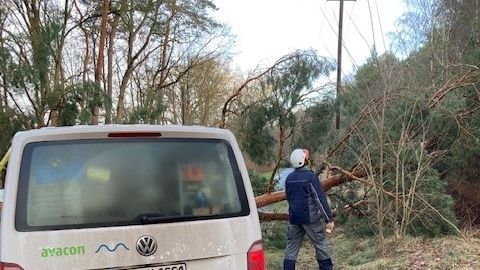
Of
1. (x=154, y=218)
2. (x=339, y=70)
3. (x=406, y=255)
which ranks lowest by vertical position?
(x=406, y=255)

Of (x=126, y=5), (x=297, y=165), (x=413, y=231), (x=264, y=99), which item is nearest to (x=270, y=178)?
(x=264, y=99)

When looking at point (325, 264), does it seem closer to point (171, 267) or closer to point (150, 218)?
point (171, 267)

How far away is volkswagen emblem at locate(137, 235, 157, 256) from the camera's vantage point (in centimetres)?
308

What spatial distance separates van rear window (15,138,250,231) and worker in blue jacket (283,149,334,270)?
2.94 m

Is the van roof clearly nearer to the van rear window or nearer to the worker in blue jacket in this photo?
the van rear window

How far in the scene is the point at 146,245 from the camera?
3096mm

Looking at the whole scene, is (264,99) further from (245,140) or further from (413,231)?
(413,231)

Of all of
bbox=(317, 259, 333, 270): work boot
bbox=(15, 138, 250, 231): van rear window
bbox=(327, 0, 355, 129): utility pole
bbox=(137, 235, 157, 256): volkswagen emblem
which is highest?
bbox=(327, 0, 355, 129): utility pole

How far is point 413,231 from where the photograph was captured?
315 inches

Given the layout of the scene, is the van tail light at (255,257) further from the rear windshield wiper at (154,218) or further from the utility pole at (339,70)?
the utility pole at (339,70)

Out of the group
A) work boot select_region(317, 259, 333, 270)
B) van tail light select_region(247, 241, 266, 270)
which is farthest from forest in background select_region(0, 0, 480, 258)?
van tail light select_region(247, 241, 266, 270)

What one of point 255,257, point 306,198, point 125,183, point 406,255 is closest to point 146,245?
point 125,183

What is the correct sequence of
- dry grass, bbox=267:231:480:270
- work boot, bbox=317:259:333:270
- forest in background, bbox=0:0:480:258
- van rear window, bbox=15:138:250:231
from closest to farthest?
van rear window, bbox=15:138:250:231 → work boot, bbox=317:259:333:270 → dry grass, bbox=267:231:480:270 → forest in background, bbox=0:0:480:258

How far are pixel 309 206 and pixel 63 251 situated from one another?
3801 mm
